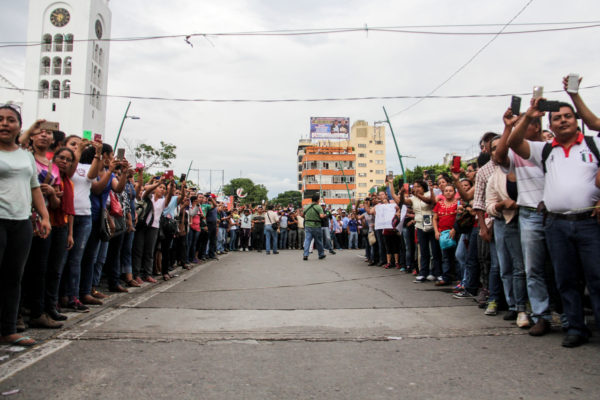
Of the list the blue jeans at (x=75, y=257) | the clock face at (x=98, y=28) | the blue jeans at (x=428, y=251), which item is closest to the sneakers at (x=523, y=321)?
the blue jeans at (x=428, y=251)

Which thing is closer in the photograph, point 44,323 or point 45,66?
point 44,323

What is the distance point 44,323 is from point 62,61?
74873 mm

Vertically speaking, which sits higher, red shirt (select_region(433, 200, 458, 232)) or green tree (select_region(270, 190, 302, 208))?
green tree (select_region(270, 190, 302, 208))

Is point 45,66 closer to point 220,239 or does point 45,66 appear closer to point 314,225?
point 220,239

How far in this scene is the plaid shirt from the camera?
5.63 metres

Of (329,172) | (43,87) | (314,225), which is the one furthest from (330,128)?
(314,225)

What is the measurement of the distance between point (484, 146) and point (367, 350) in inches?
123

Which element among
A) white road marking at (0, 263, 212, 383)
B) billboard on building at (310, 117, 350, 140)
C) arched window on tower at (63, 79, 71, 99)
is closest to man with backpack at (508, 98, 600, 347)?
white road marking at (0, 263, 212, 383)

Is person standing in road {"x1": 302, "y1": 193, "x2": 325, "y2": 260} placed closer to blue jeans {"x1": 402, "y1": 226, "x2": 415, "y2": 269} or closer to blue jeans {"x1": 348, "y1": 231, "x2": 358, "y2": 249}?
blue jeans {"x1": 402, "y1": 226, "x2": 415, "y2": 269}

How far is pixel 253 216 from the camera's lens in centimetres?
2050

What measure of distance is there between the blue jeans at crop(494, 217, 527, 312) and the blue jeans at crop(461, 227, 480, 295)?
1.13 metres

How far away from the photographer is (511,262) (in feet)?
17.0

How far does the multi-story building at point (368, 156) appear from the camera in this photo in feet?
414

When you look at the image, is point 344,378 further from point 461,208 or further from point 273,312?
point 461,208
